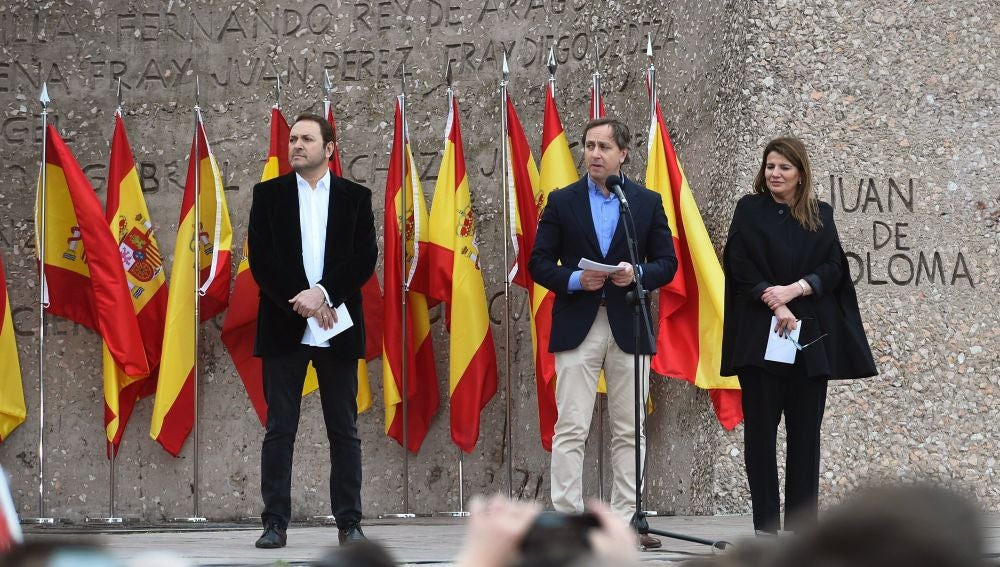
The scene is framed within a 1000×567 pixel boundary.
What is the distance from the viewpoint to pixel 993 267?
589 cm

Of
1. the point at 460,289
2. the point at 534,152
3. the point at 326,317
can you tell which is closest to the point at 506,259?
the point at 460,289

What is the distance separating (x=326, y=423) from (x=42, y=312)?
8.94 ft

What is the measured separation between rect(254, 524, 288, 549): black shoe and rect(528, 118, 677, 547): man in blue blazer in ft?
3.19

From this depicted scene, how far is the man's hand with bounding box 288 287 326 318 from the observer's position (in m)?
4.37

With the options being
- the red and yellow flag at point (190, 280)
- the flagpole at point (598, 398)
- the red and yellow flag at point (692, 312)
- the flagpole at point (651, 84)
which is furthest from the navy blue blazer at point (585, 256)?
the red and yellow flag at point (190, 280)

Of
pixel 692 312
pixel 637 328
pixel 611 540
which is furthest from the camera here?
pixel 692 312

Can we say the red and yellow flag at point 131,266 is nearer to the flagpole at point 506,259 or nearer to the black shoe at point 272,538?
the flagpole at point 506,259

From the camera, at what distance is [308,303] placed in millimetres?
4371

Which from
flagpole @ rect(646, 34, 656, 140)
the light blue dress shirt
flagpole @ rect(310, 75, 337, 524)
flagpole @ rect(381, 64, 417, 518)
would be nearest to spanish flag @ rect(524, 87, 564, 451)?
flagpole @ rect(646, 34, 656, 140)

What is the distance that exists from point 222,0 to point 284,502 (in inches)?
142

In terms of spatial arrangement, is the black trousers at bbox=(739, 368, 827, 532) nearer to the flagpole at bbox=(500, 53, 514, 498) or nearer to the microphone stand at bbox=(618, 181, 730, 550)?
the microphone stand at bbox=(618, 181, 730, 550)

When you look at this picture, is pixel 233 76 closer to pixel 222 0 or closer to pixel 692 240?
pixel 222 0

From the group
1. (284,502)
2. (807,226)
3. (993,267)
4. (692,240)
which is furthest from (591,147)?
(993,267)

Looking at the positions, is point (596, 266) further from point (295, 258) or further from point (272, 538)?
point (272, 538)
